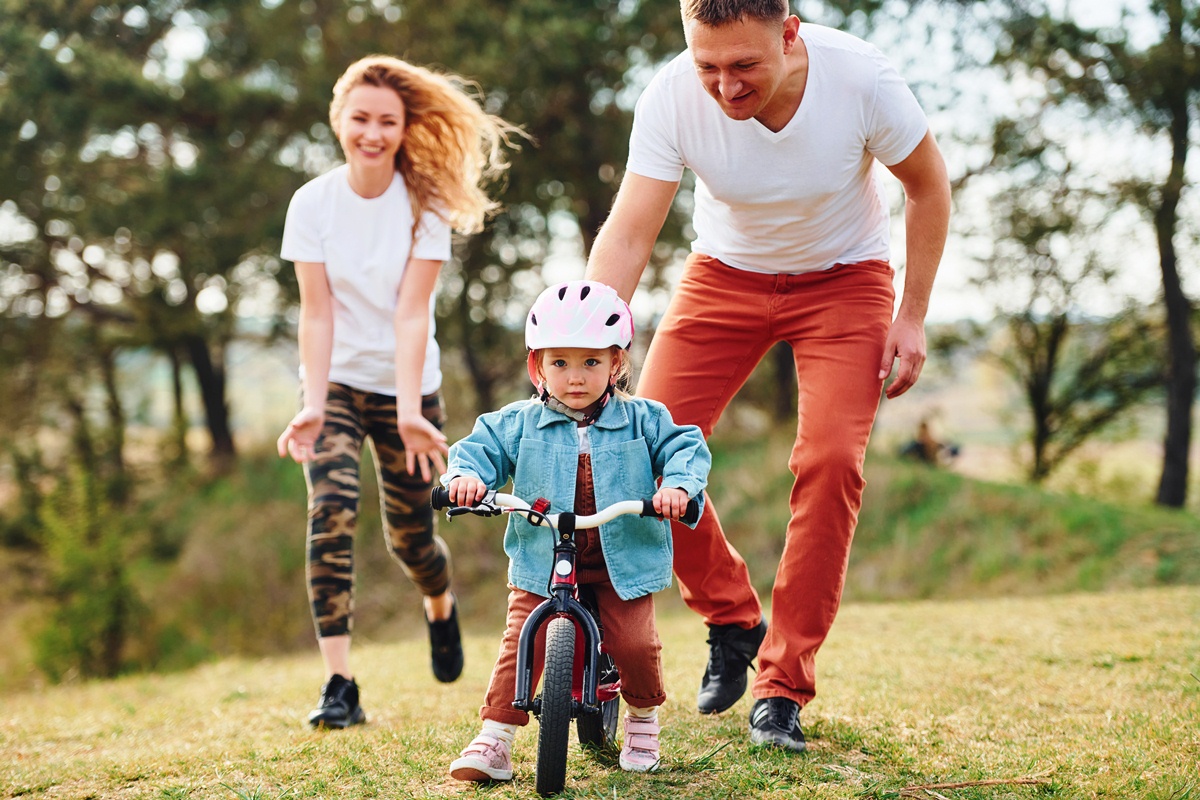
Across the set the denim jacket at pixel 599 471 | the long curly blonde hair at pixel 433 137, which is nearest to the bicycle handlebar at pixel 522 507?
the denim jacket at pixel 599 471

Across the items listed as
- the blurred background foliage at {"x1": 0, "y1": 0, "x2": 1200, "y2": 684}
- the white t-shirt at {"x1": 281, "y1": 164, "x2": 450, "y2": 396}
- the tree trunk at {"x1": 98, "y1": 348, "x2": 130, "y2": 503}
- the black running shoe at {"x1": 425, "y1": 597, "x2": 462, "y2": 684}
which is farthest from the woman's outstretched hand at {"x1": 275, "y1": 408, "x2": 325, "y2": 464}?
the tree trunk at {"x1": 98, "y1": 348, "x2": 130, "y2": 503}

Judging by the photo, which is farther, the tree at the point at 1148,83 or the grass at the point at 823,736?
the tree at the point at 1148,83

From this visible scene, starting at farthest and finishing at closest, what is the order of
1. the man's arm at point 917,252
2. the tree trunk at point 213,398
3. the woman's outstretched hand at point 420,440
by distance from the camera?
the tree trunk at point 213,398, the woman's outstretched hand at point 420,440, the man's arm at point 917,252

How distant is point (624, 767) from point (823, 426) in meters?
1.30

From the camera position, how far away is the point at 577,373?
333cm

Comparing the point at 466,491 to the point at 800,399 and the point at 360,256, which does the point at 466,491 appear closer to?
the point at 800,399

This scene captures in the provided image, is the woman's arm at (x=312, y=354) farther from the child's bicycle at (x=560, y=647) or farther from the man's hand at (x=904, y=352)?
the man's hand at (x=904, y=352)

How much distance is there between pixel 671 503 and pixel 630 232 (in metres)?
1.23

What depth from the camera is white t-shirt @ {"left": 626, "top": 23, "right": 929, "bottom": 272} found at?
3619 mm

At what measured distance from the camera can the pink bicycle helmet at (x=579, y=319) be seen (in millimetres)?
3273

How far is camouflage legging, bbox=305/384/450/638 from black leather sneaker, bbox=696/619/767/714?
1.58m

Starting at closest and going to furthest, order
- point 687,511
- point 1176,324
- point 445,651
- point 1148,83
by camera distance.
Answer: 1. point 687,511
2. point 445,651
3. point 1148,83
4. point 1176,324

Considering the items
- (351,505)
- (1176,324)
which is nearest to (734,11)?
(351,505)

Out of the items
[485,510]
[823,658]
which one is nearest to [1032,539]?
[823,658]
